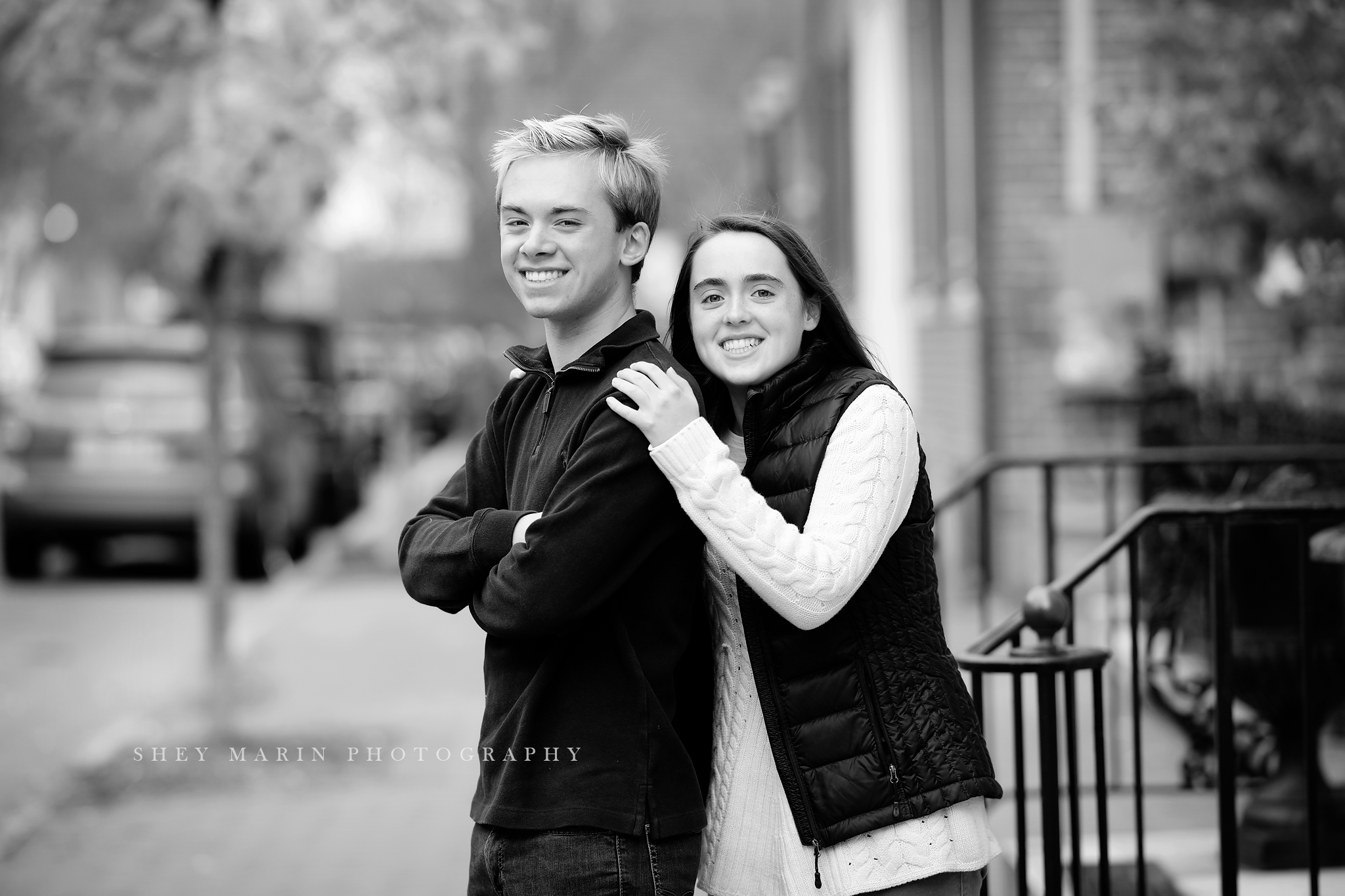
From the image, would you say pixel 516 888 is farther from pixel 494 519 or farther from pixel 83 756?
pixel 83 756

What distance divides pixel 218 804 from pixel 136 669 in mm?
2811

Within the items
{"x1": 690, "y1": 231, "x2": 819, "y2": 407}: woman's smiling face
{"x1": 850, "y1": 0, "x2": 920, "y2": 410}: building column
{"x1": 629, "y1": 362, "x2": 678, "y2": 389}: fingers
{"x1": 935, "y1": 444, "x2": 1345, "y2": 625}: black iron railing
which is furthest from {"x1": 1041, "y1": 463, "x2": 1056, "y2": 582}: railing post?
{"x1": 850, "y1": 0, "x2": 920, "y2": 410}: building column

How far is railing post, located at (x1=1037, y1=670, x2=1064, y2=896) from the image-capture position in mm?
3121

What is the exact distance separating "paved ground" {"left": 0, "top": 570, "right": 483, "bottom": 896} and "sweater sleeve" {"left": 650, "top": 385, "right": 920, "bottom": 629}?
3098 mm

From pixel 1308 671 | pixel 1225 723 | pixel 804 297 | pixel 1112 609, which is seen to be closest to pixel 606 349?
pixel 804 297

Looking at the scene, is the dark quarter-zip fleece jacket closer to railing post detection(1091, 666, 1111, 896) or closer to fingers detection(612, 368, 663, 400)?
fingers detection(612, 368, 663, 400)

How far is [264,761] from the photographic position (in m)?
6.56

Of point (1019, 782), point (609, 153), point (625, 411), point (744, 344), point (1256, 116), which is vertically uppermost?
point (1256, 116)

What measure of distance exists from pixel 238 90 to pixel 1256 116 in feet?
13.4

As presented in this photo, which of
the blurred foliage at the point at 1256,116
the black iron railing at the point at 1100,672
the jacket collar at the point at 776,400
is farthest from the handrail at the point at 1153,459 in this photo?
the jacket collar at the point at 776,400

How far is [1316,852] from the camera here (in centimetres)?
351

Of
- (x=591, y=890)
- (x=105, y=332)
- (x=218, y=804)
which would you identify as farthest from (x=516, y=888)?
(x=105, y=332)

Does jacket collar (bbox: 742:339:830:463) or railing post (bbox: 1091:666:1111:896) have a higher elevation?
jacket collar (bbox: 742:339:830:463)

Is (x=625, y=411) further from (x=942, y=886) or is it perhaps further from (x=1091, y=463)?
(x=1091, y=463)
